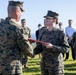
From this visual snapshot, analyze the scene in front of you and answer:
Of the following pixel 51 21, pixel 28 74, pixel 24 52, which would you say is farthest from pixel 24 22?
pixel 24 52

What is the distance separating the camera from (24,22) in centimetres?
1597

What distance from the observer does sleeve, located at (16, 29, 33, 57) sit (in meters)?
6.24

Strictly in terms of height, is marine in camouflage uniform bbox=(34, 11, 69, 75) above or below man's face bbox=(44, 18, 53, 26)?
below

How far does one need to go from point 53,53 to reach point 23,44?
1.52 meters

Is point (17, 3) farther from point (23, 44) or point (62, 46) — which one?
point (62, 46)

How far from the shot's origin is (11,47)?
6312 millimetres

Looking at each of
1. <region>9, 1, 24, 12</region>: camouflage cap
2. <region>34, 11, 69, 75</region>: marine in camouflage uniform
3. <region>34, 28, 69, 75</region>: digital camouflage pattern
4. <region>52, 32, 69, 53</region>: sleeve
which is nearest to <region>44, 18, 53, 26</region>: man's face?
<region>34, 11, 69, 75</region>: marine in camouflage uniform

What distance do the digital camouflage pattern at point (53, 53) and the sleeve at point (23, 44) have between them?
133 centimetres

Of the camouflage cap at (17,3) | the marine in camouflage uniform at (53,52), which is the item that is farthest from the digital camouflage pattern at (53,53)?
the camouflage cap at (17,3)

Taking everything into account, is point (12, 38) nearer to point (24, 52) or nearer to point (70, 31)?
point (24, 52)

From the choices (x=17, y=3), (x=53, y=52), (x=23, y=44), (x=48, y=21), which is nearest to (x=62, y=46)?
(x=53, y=52)

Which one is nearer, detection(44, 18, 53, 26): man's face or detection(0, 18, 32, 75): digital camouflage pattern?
detection(0, 18, 32, 75): digital camouflage pattern

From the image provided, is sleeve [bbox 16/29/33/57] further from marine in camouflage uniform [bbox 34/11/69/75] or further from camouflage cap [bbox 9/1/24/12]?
marine in camouflage uniform [bbox 34/11/69/75]

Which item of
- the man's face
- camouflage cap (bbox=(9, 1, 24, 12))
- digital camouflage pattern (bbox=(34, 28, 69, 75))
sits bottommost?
digital camouflage pattern (bbox=(34, 28, 69, 75))
